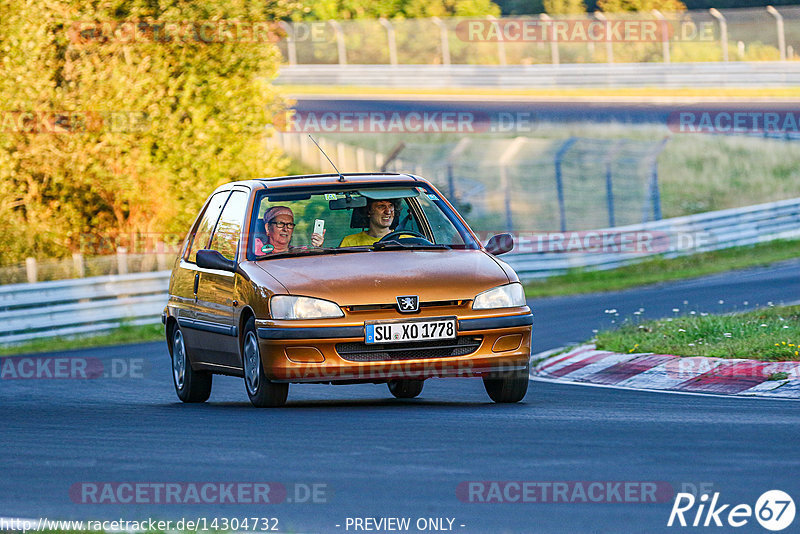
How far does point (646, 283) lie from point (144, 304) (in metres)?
8.54

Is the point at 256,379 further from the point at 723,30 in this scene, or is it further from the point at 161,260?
the point at 723,30

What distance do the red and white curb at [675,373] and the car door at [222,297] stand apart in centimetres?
348

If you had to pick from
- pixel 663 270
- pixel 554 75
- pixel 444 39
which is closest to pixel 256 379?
pixel 663 270

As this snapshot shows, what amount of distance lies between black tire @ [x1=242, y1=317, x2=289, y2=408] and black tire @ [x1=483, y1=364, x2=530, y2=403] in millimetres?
1479

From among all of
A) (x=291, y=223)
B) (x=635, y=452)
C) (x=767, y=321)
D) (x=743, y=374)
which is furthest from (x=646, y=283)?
(x=635, y=452)

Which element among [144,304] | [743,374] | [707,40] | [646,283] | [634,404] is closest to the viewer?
[634,404]

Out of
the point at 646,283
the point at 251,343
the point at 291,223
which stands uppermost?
the point at 291,223

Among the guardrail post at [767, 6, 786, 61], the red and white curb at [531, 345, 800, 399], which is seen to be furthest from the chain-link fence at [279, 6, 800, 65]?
the red and white curb at [531, 345, 800, 399]

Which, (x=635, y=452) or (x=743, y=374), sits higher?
(x=635, y=452)

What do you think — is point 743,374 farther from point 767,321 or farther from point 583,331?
point 583,331

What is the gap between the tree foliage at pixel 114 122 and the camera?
26.2m

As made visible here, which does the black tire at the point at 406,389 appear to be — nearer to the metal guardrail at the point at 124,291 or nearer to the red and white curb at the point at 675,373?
the red and white curb at the point at 675,373

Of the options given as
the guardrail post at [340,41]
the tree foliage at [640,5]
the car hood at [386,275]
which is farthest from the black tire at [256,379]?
the tree foliage at [640,5]

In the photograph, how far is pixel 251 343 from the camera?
10414 millimetres
